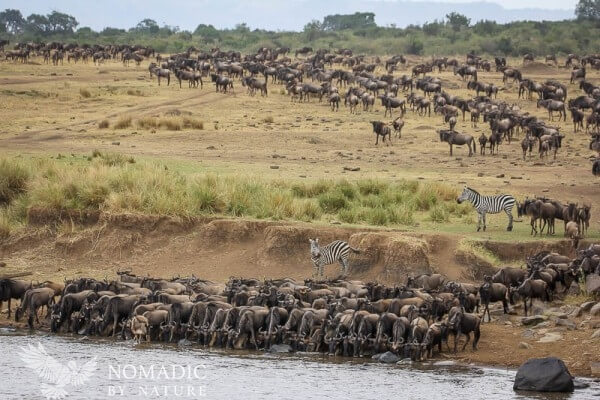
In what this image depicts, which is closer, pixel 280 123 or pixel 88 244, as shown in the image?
pixel 88 244

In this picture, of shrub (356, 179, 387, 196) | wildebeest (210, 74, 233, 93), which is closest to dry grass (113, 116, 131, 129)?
wildebeest (210, 74, 233, 93)

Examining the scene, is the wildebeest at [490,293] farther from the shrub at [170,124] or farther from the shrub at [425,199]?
→ the shrub at [170,124]

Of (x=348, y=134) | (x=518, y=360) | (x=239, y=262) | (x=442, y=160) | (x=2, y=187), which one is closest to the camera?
(x=518, y=360)

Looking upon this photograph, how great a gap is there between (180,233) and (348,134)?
16470mm

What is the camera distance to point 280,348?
17.3m

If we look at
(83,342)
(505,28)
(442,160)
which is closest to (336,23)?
(505,28)

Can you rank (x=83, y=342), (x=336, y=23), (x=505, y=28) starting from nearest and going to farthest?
1. (x=83, y=342)
2. (x=505, y=28)
3. (x=336, y=23)

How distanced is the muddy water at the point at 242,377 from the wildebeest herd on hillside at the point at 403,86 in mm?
14903

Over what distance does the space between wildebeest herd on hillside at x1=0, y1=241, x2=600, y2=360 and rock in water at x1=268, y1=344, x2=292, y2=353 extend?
97 millimetres

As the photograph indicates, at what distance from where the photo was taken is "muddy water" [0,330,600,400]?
1529 centimetres

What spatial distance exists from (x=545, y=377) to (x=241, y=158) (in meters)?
20.1

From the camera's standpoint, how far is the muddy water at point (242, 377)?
1529cm

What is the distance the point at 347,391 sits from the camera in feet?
50.2

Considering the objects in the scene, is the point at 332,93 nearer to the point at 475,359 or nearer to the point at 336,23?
the point at 475,359
